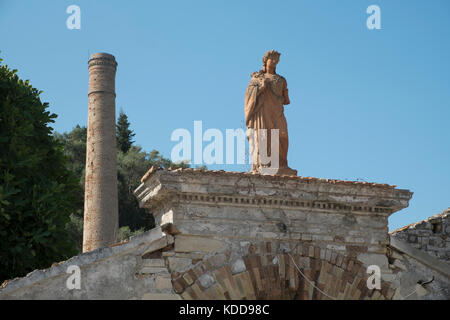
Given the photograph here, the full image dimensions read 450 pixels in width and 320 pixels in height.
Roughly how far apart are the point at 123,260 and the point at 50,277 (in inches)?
38.8

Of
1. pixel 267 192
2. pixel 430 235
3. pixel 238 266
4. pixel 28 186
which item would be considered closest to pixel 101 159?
pixel 28 186

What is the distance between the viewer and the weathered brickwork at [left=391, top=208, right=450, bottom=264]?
15.4 metres

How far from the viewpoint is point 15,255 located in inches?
586

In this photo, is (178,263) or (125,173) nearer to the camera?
(178,263)

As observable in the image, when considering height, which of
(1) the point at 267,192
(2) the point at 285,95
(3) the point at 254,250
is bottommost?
(3) the point at 254,250

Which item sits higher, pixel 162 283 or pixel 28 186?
pixel 28 186

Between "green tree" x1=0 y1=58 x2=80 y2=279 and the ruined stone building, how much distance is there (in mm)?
5419

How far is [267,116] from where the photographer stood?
11.6 meters

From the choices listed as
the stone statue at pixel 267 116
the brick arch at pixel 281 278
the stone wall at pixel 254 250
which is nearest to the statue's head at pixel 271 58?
the stone statue at pixel 267 116

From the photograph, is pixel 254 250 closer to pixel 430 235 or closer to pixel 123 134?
pixel 430 235

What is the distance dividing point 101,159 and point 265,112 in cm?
2129

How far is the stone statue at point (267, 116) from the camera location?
11.4 m

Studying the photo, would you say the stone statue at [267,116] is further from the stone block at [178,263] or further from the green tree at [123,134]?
the green tree at [123,134]
